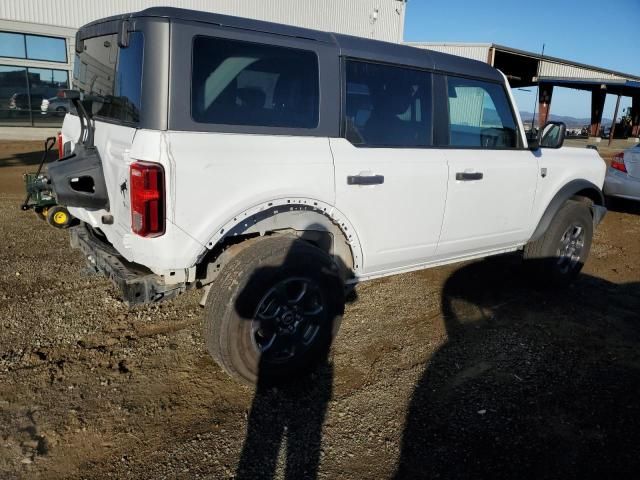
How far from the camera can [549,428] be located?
3.02 metres

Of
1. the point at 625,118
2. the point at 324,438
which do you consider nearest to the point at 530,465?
the point at 324,438

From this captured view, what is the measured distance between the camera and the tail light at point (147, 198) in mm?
2611

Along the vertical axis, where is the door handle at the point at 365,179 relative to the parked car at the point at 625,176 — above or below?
above

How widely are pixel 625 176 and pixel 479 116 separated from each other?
19.5ft

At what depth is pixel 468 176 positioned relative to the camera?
3982 mm

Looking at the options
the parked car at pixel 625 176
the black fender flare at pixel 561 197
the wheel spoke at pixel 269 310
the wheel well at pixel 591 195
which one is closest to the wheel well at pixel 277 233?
the wheel spoke at pixel 269 310

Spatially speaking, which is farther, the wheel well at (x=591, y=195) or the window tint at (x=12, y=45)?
the window tint at (x=12, y=45)

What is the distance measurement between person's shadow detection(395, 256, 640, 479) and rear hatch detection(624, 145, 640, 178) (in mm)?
4437

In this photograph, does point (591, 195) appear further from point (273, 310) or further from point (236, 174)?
point (236, 174)

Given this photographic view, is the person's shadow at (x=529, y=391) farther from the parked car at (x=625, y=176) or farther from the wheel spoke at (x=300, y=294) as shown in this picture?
the parked car at (x=625, y=176)

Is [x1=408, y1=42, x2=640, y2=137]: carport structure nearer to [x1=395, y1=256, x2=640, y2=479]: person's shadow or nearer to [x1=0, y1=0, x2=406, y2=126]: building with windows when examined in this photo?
[x1=0, y1=0, x2=406, y2=126]: building with windows

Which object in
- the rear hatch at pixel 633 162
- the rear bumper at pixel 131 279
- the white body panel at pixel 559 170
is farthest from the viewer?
the rear hatch at pixel 633 162

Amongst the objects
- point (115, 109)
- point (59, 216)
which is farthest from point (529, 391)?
point (59, 216)

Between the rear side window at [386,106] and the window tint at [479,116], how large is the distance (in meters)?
0.31
